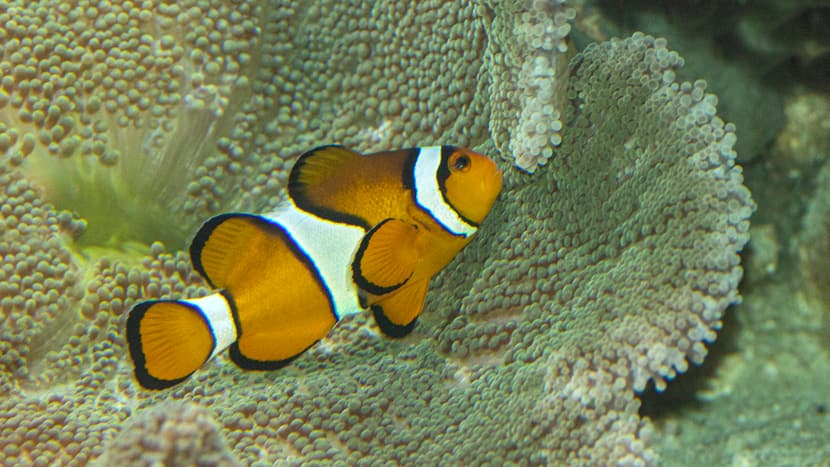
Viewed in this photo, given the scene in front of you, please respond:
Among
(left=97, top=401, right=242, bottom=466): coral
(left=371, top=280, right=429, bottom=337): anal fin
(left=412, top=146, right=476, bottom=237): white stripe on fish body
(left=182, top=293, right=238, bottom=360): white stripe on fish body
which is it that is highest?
(left=97, top=401, right=242, bottom=466): coral

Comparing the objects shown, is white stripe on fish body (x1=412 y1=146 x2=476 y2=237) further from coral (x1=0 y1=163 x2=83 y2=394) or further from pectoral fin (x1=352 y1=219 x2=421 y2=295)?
coral (x1=0 y1=163 x2=83 y2=394)

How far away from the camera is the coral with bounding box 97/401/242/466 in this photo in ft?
2.30

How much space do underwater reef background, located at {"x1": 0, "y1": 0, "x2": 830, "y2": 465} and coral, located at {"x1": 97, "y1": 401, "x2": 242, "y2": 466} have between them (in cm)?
44

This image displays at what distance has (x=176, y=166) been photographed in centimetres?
148

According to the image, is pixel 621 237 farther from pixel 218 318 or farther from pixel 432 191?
pixel 218 318

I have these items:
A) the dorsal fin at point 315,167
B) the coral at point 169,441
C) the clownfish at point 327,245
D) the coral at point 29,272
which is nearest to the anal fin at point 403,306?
the clownfish at point 327,245

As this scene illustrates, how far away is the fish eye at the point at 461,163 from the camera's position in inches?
43.4

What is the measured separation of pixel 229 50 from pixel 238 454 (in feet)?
2.62

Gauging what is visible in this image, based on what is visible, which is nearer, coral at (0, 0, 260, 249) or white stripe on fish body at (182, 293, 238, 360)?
white stripe on fish body at (182, 293, 238, 360)

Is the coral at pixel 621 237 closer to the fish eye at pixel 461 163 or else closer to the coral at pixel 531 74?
the coral at pixel 531 74

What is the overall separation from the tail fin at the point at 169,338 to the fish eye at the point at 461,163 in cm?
42

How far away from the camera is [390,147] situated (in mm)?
1561

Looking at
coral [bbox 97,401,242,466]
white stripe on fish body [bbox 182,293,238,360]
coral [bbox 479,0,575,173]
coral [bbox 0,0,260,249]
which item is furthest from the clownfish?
coral [bbox 0,0,260,249]

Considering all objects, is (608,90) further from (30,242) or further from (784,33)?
(30,242)
